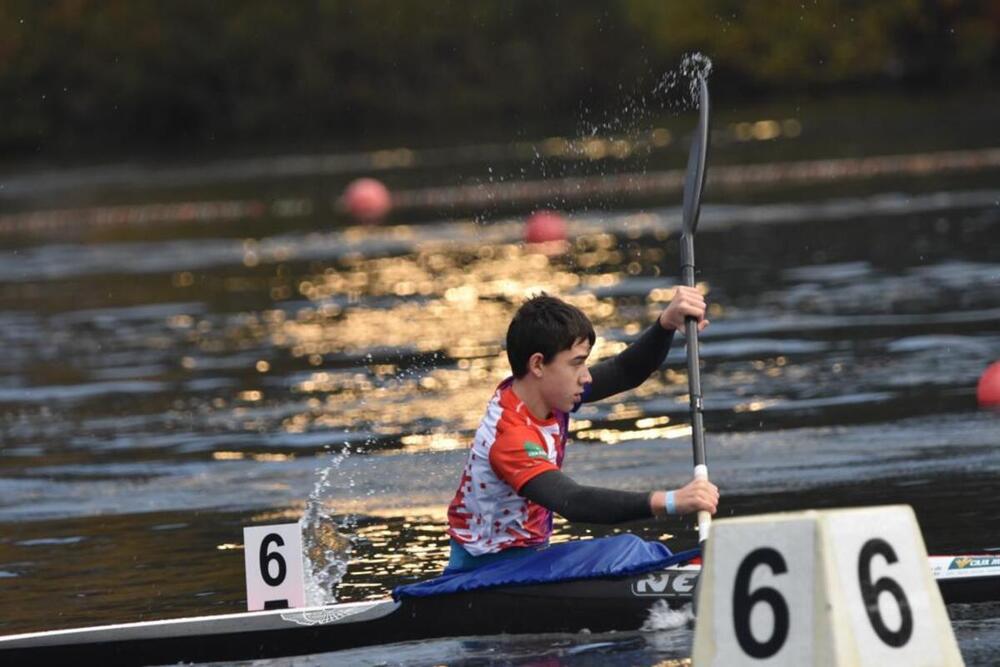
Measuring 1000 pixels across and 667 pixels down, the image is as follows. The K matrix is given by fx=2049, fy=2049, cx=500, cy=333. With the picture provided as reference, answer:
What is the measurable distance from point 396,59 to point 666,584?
2488 inches

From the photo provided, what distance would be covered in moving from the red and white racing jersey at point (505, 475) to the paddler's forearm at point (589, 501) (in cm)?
8

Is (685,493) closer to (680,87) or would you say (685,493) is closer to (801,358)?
(801,358)

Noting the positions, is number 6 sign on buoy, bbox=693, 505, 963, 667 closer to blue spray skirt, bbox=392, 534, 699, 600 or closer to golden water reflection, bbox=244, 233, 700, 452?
blue spray skirt, bbox=392, 534, 699, 600

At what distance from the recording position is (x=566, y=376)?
756 centimetres

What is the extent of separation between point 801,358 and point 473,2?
197ft

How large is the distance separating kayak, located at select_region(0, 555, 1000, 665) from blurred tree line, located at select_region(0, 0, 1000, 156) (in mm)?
52156

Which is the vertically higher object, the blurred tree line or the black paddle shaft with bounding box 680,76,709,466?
the blurred tree line

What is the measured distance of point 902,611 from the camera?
5.75 m

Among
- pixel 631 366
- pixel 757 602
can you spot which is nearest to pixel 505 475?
pixel 631 366

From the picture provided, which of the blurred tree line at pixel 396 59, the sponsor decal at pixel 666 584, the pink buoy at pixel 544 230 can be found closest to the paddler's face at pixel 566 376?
the sponsor decal at pixel 666 584

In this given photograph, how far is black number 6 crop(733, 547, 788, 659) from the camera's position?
572 cm

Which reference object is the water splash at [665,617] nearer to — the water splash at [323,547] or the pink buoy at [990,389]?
the water splash at [323,547]

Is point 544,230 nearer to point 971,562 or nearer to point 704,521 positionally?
point 971,562

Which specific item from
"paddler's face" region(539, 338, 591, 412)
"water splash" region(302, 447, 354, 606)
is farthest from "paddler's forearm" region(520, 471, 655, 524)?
"water splash" region(302, 447, 354, 606)
